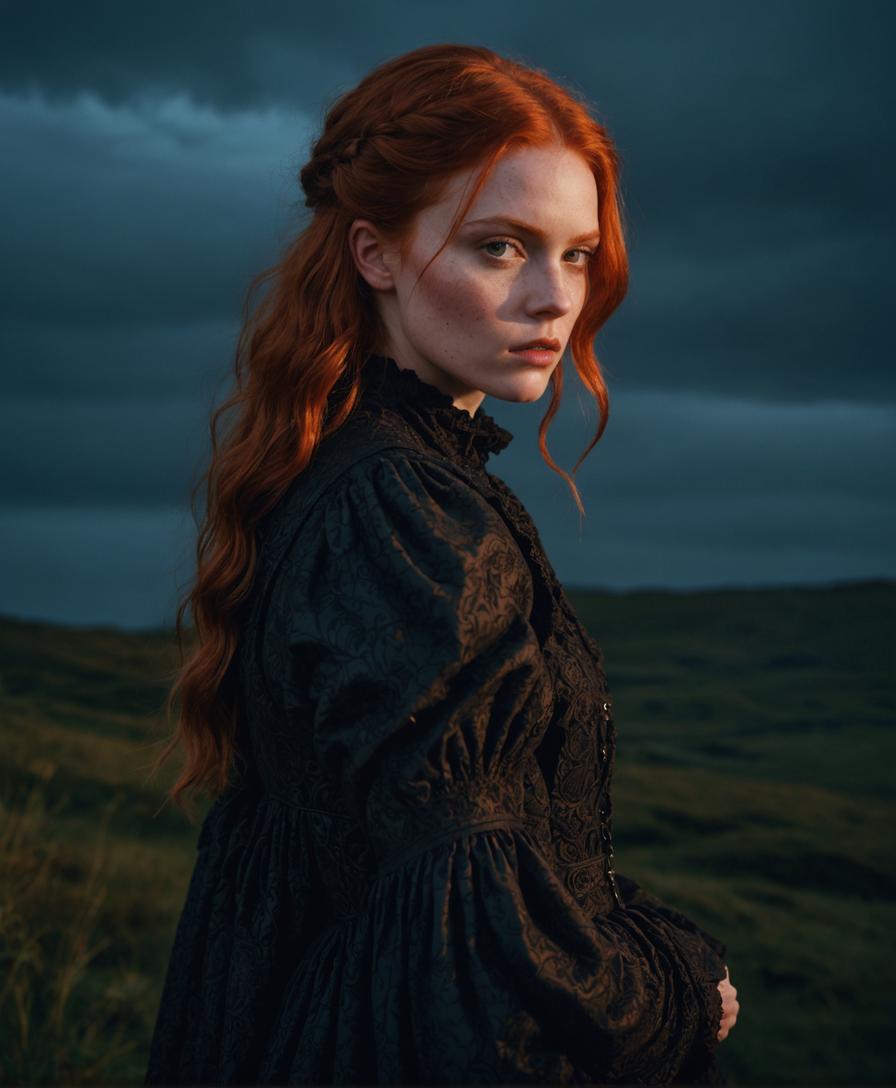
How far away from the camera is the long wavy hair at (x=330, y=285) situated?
196 cm

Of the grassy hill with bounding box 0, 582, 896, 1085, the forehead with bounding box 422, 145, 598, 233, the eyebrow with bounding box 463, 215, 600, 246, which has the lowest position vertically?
the grassy hill with bounding box 0, 582, 896, 1085

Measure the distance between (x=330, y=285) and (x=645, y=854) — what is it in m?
8.06

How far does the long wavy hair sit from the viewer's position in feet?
6.41

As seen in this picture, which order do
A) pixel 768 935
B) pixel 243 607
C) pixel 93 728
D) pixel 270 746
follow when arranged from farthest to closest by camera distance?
1. pixel 93 728
2. pixel 768 935
3. pixel 243 607
4. pixel 270 746

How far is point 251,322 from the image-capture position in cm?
232

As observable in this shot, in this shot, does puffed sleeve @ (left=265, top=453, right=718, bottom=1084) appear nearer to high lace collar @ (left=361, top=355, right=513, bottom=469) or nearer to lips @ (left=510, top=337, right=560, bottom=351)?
high lace collar @ (left=361, top=355, right=513, bottom=469)

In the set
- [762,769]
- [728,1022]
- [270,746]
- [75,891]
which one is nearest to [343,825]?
[270,746]

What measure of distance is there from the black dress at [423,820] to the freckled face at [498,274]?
10 centimetres

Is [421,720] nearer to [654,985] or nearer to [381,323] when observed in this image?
[654,985]

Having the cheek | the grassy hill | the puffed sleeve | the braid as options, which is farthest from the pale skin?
the grassy hill

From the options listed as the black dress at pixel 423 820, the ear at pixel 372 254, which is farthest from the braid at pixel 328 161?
the black dress at pixel 423 820

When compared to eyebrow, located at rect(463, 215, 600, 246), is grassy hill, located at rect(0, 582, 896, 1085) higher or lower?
lower

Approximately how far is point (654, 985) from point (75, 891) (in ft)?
13.3

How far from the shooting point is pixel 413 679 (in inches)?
61.6
